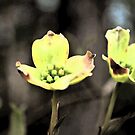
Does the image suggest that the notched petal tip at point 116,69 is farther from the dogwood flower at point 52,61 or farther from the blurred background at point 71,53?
the blurred background at point 71,53

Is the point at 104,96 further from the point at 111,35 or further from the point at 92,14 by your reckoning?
the point at 111,35

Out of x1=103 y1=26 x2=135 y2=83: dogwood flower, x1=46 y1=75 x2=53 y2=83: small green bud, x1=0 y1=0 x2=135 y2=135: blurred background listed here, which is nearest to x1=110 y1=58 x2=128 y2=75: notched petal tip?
x1=103 y1=26 x2=135 y2=83: dogwood flower

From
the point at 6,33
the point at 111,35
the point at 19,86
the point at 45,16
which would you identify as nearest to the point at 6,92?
the point at 19,86

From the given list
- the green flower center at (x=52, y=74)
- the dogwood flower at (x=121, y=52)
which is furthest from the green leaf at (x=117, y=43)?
the green flower center at (x=52, y=74)

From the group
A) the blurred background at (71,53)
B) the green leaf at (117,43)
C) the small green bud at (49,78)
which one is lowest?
the blurred background at (71,53)

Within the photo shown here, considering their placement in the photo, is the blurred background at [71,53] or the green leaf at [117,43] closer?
the green leaf at [117,43]

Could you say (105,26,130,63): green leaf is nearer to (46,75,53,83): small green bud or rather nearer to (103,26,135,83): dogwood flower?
(103,26,135,83): dogwood flower
